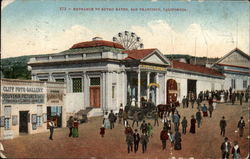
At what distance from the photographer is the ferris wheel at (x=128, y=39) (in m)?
9.47

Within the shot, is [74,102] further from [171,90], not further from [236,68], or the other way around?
[236,68]

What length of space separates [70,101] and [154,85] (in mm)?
2251

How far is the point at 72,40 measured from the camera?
31.1 ft

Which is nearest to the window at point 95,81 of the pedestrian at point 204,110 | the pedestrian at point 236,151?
the pedestrian at point 204,110

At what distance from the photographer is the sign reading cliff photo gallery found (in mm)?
8977

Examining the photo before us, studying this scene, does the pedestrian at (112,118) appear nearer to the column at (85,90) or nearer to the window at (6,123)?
the column at (85,90)

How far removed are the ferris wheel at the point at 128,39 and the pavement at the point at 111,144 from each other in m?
2.00

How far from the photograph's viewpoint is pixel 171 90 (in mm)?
10414

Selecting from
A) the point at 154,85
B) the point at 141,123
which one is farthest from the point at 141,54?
the point at 141,123

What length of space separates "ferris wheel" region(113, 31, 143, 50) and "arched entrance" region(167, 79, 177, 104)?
1.52 m

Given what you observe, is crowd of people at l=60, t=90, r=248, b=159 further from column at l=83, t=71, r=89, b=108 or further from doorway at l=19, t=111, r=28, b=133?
doorway at l=19, t=111, r=28, b=133

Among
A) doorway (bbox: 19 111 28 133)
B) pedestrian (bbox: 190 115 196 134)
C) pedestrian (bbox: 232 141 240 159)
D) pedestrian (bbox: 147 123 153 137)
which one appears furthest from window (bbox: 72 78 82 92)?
pedestrian (bbox: 232 141 240 159)

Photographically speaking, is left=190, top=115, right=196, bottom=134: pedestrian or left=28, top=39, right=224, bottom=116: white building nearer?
left=28, top=39, right=224, bottom=116: white building

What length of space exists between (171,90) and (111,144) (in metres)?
2.34
